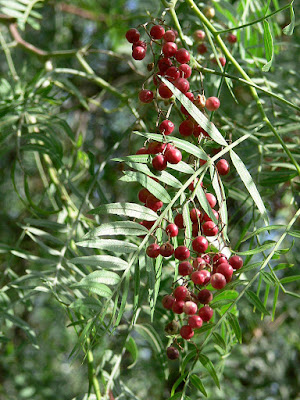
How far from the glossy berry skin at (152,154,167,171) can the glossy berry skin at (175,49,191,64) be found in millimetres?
123

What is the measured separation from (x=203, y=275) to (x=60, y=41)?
141cm

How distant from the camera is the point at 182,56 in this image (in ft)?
1.97

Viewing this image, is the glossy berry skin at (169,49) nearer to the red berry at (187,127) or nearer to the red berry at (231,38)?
the red berry at (187,127)

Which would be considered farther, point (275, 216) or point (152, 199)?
point (275, 216)

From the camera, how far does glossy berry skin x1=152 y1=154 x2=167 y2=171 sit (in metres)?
0.54

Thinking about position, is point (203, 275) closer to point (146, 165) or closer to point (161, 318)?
point (146, 165)

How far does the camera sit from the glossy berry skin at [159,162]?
1.77ft

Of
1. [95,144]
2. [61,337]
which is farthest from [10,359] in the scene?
[95,144]

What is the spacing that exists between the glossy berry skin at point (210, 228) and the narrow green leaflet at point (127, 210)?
0.17ft

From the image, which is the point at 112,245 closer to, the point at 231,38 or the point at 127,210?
the point at 127,210

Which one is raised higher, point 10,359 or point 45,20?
point 45,20

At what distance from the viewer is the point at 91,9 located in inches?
71.7

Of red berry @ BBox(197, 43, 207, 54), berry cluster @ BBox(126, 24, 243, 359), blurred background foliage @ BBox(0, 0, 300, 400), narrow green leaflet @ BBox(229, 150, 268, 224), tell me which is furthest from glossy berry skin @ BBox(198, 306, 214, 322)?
blurred background foliage @ BBox(0, 0, 300, 400)

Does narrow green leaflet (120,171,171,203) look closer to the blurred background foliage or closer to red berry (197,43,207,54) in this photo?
red berry (197,43,207,54)
